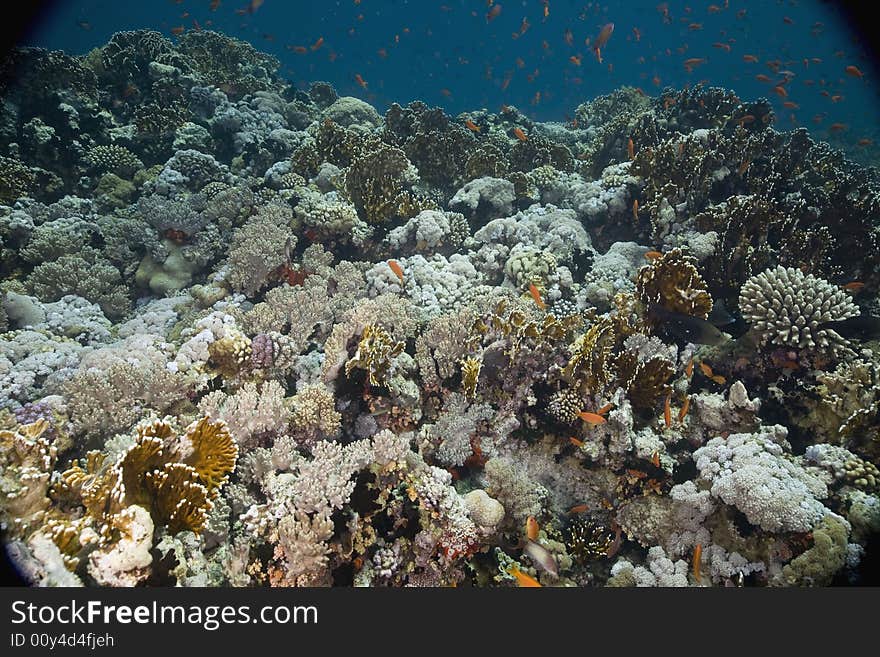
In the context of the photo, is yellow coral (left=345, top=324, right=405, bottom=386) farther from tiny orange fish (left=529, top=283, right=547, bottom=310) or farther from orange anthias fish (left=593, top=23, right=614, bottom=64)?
orange anthias fish (left=593, top=23, right=614, bottom=64)

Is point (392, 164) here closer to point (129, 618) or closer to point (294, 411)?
point (294, 411)

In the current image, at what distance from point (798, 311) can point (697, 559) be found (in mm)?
3223

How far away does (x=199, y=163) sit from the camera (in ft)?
31.1

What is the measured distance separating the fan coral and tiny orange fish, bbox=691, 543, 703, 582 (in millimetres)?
2694

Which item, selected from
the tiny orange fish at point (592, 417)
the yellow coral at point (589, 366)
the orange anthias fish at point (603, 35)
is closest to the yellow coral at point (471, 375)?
the yellow coral at point (589, 366)

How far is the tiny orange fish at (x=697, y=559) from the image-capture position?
157 inches

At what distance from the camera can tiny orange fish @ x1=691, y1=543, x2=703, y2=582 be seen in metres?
3.98

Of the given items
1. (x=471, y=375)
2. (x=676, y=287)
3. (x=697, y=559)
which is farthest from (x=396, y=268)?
(x=697, y=559)

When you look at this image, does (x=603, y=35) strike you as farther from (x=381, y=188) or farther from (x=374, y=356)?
(x=374, y=356)

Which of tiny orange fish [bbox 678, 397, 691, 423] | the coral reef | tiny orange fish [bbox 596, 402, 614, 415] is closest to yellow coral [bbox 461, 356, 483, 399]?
the coral reef

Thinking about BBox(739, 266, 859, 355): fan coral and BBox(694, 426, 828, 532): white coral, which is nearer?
BBox(694, 426, 828, 532): white coral

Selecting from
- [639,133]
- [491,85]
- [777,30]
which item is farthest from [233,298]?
[777,30]

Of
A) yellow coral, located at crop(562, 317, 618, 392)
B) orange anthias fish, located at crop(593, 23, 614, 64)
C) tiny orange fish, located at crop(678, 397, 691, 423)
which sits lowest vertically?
tiny orange fish, located at crop(678, 397, 691, 423)

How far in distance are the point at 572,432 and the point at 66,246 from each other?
9.42 m
